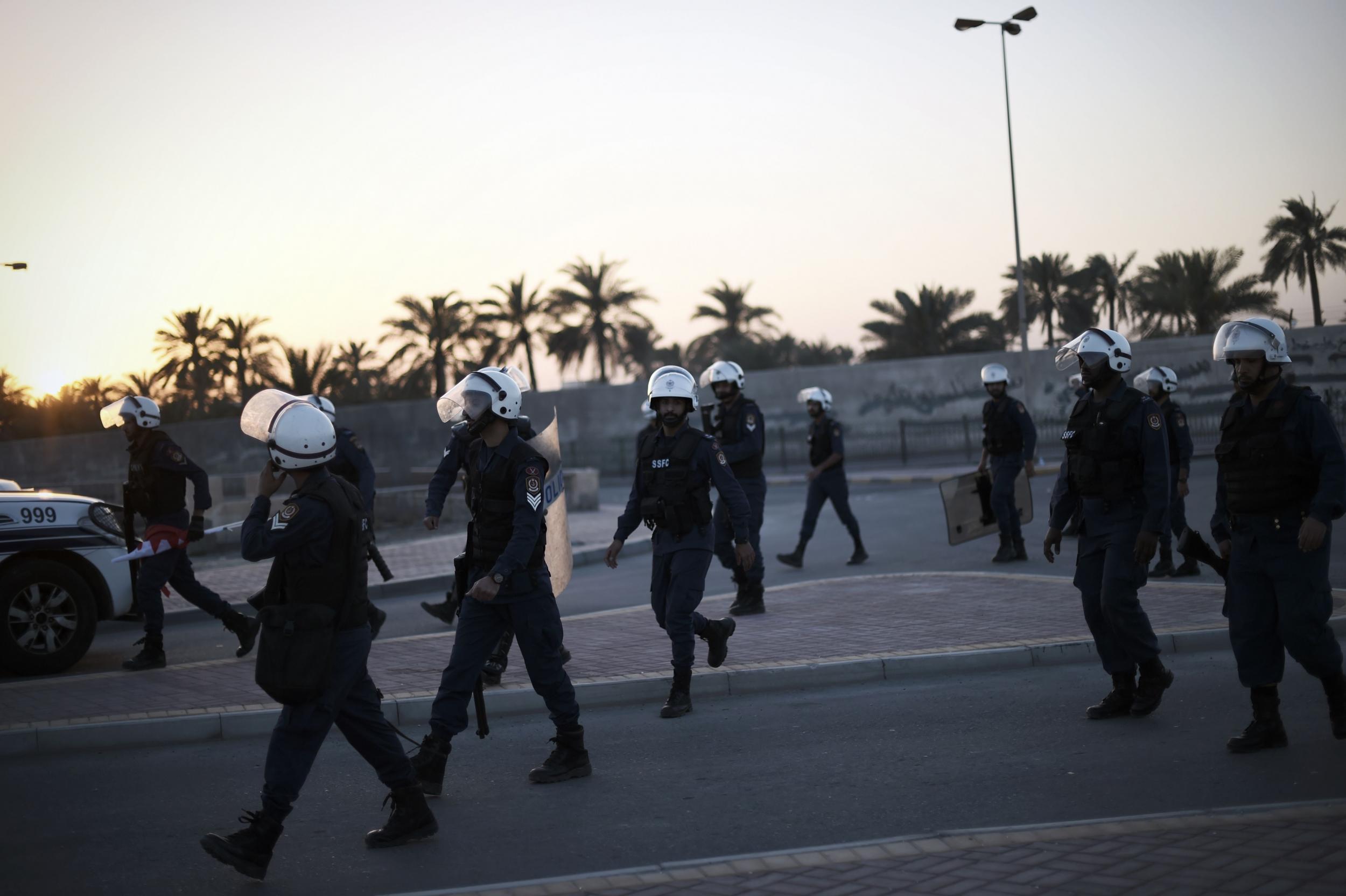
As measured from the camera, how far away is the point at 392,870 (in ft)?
15.4

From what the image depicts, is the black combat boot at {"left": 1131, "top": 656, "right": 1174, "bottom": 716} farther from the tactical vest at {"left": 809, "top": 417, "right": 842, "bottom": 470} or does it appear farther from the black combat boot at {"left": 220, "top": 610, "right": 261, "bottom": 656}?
the tactical vest at {"left": 809, "top": 417, "right": 842, "bottom": 470}

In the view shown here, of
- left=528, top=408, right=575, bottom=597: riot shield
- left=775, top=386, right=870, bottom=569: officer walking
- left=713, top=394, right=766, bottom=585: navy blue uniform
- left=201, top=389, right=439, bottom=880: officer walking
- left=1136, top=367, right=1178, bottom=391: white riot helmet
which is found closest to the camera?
left=201, top=389, right=439, bottom=880: officer walking

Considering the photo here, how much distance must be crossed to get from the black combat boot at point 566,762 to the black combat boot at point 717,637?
150 cm

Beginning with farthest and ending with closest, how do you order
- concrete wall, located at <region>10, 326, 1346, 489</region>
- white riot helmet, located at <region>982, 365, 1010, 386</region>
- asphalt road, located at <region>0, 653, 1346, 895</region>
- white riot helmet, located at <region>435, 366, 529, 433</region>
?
concrete wall, located at <region>10, 326, 1346, 489</region>, white riot helmet, located at <region>982, 365, 1010, 386</region>, white riot helmet, located at <region>435, 366, 529, 433</region>, asphalt road, located at <region>0, 653, 1346, 895</region>

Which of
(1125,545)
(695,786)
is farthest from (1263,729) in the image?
(695,786)

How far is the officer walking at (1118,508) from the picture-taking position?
6.20 meters

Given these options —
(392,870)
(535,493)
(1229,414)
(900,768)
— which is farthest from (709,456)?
(392,870)

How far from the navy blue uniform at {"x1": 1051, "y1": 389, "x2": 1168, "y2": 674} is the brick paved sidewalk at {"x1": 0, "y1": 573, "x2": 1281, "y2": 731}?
155 cm

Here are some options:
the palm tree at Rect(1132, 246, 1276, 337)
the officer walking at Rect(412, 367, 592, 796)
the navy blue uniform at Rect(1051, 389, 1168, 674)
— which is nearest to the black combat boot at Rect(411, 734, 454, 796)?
the officer walking at Rect(412, 367, 592, 796)

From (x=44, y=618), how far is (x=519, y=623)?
16.6ft

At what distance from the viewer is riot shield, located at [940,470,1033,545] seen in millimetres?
12578

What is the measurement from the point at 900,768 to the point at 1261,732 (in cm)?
156

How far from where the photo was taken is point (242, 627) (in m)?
9.10

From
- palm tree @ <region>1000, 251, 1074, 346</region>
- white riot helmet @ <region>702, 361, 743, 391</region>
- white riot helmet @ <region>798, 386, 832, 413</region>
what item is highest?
palm tree @ <region>1000, 251, 1074, 346</region>
